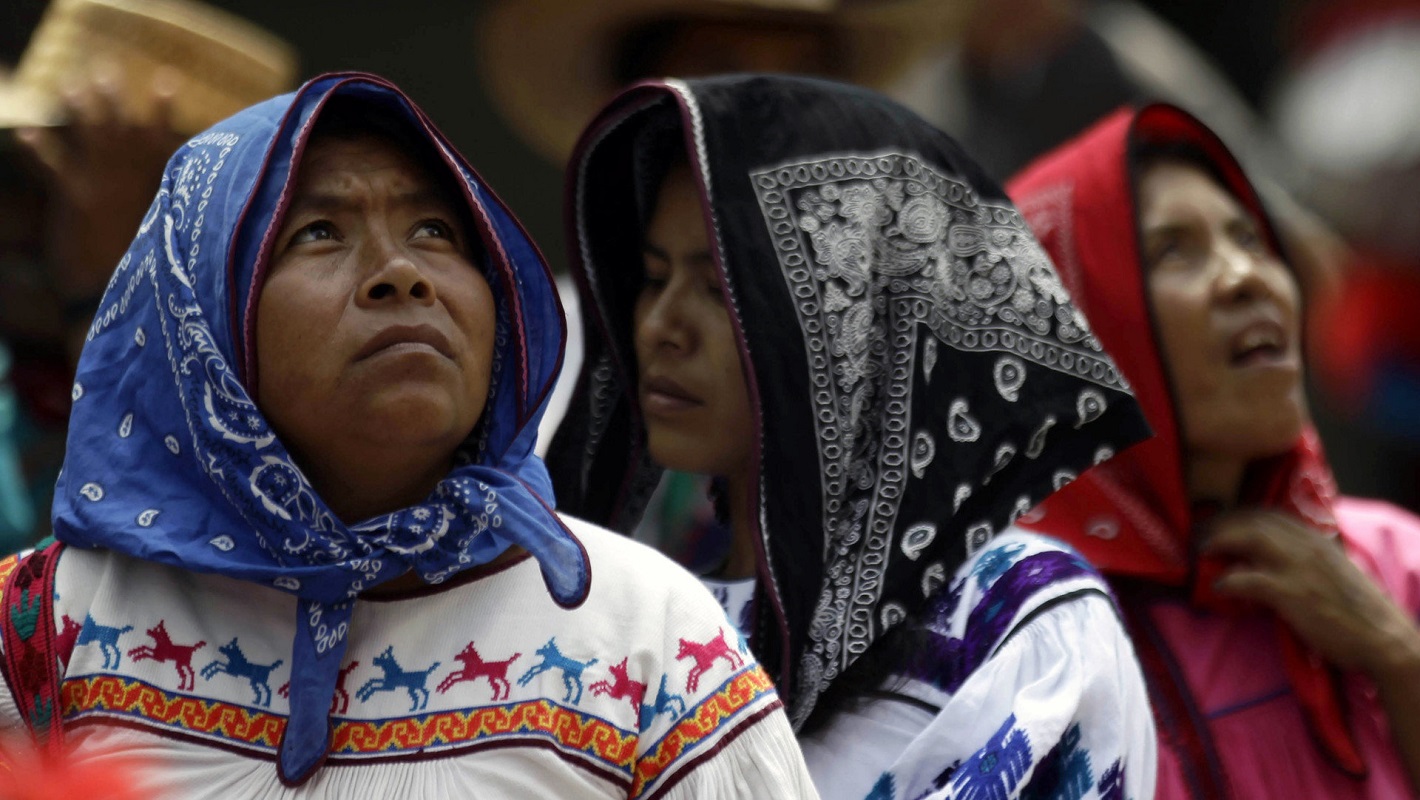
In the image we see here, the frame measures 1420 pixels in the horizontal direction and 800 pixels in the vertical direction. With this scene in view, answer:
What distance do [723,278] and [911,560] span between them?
1.74 feet

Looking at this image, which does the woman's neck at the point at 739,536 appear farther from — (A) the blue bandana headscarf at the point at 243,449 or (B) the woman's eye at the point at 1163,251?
(B) the woman's eye at the point at 1163,251

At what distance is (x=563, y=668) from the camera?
2102mm

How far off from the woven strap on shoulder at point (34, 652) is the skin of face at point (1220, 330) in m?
2.02

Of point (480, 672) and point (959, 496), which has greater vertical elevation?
point (959, 496)

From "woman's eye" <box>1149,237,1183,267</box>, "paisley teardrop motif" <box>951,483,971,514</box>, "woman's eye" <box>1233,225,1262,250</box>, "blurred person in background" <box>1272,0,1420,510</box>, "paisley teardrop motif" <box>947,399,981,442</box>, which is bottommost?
"blurred person in background" <box>1272,0,1420,510</box>

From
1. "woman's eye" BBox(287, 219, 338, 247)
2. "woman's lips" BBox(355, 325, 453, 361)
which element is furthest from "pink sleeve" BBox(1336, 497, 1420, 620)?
"woman's eye" BBox(287, 219, 338, 247)

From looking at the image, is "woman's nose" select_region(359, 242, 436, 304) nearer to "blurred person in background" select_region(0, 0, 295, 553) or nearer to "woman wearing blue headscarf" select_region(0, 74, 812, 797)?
"woman wearing blue headscarf" select_region(0, 74, 812, 797)

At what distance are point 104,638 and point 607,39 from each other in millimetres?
2845

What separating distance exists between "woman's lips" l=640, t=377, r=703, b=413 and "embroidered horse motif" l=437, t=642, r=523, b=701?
0.84 m

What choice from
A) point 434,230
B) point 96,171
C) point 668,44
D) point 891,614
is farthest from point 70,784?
point 668,44

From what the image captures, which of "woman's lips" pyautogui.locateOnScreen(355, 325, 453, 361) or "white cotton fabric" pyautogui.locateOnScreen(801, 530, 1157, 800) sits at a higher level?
"woman's lips" pyautogui.locateOnScreen(355, 325, 453, 361)

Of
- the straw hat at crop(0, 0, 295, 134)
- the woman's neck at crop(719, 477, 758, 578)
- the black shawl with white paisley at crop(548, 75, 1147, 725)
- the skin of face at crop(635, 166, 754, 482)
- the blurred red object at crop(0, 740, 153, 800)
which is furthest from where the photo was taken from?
the straw hat at crop(0, 0, 295, 134)

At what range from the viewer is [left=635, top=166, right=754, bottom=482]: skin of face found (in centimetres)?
283

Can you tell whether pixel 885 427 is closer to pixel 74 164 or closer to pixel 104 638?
pixel 104 638
